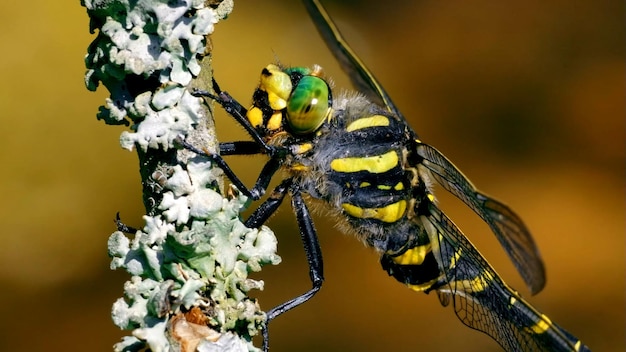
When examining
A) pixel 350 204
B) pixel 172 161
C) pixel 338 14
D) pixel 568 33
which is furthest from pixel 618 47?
pixel 172 161

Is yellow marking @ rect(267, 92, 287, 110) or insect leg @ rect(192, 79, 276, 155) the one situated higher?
yellow marking @ rect(267, 92, 287, 110)

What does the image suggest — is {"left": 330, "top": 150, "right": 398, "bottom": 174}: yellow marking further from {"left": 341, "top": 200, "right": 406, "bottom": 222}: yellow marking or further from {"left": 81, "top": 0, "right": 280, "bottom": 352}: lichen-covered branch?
{"left": 81, "top": 0, "right": 280, "bottom": 352}: lichen-covered branch

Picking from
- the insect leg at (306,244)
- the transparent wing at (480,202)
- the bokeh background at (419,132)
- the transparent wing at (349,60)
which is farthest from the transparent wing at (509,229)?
the bokeh background at (419,132)

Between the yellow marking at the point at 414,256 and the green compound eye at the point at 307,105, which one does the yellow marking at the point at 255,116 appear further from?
the yellow marking at the point at 414,256

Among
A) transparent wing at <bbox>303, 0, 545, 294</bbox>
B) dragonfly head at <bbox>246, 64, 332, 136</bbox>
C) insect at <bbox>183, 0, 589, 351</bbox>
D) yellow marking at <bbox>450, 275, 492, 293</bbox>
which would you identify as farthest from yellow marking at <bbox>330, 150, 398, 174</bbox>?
yellow marking at <bbox>450, 275, 492, 293</bbox>

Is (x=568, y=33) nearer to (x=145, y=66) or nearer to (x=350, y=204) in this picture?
(x=350, y=204)

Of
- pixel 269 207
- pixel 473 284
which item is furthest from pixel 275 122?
pixel 473 284
